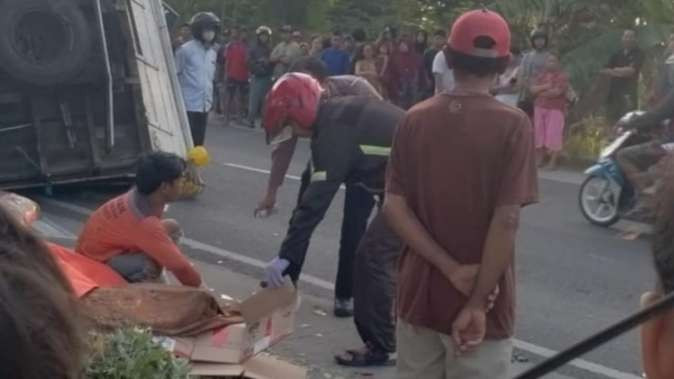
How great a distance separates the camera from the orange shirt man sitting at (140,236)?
21.0 feet

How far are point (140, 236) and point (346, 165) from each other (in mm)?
1034

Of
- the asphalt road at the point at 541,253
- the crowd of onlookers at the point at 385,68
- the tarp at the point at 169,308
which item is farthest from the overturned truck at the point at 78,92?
the tarp at the point at 169,308

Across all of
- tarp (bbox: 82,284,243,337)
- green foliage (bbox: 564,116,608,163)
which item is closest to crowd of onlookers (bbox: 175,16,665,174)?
green foliage (bbox: 564,116,608,163)

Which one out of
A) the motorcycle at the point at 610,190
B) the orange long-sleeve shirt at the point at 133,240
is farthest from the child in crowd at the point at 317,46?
the orange long-sleeve shirt at the point at 133,240

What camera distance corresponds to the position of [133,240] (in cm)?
645

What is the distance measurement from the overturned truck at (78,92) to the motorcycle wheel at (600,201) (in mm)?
3451

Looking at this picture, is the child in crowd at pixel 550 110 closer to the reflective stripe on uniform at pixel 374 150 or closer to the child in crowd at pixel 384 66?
the child in crowd at pixel 384 66

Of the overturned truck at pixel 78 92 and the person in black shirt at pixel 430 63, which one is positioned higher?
the overturned truck at pixel 78 92

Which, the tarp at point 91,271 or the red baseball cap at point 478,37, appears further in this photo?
the tarp at point 91,271

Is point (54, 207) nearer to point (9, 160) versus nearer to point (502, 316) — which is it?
point (9, 160)

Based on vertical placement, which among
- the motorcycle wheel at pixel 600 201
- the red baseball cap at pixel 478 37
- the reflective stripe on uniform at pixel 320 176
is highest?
the red baseball cap at pixel 478 37

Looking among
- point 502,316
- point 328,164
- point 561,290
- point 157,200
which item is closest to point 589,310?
point 561,290

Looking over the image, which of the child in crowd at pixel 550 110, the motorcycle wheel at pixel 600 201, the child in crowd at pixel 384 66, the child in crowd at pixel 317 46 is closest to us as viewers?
the motorcycle wheel at pixel 600 201

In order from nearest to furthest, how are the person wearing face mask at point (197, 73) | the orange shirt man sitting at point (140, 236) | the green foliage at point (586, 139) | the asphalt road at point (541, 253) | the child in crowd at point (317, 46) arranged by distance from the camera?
the orange shirt man sitting at point (140, 236), the asphalt road at point (541, 253), the person wearing face mask at point (197, 73), the green foliage at point (586, 139), the child in crowd at point (317, 46)
